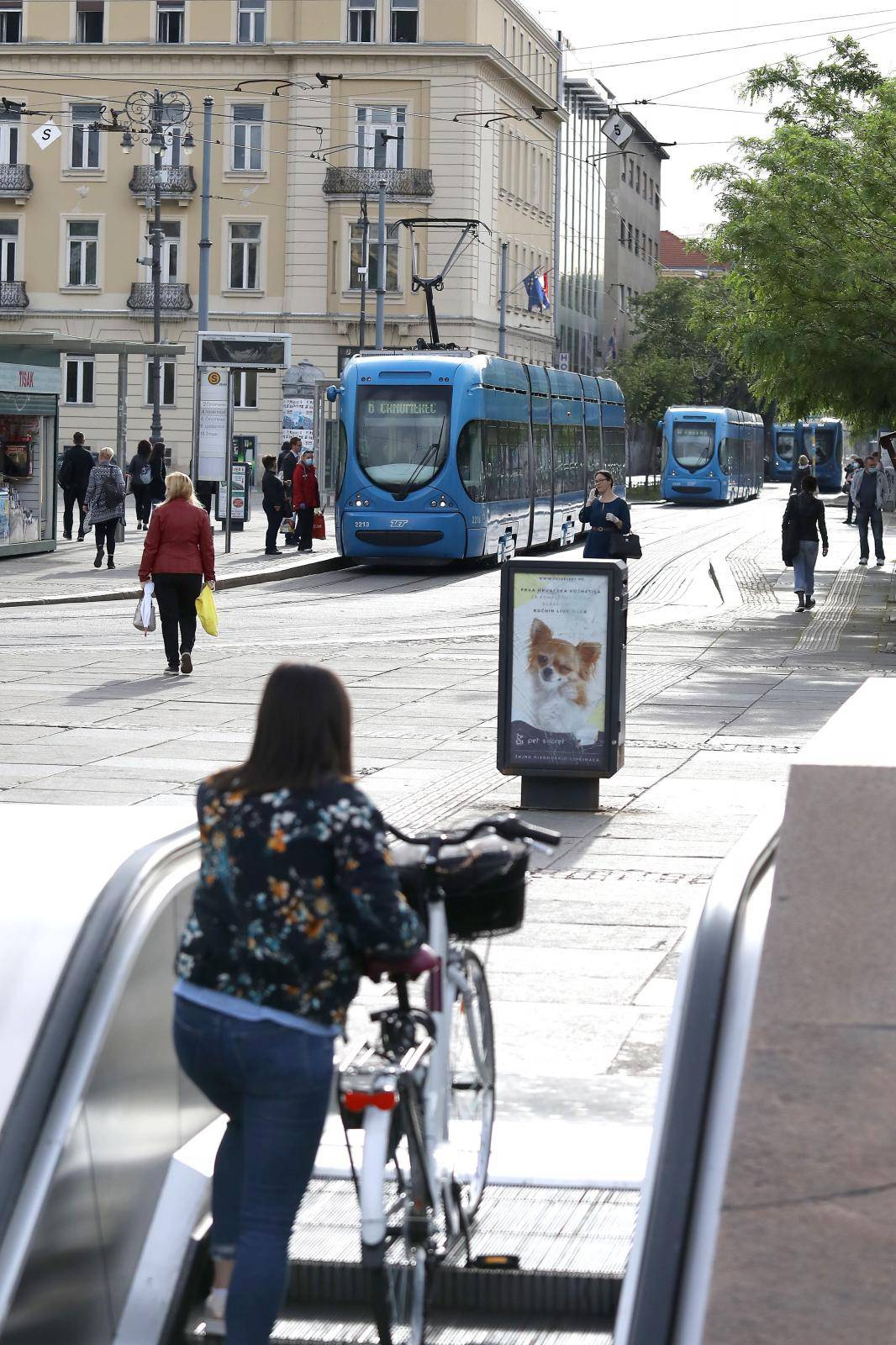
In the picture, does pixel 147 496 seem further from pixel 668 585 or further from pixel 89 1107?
pixel 89 1107

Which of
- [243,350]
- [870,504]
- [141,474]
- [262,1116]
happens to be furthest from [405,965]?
[141,474]

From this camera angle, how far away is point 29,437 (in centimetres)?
3019

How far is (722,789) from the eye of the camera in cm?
1140

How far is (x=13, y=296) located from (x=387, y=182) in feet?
39.9

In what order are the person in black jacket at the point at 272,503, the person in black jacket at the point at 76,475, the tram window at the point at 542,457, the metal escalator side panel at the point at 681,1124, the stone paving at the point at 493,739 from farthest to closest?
the tram window at the point at 542,457
the person in black jacket at the point at 76,475
the person in black jacket at the point at 272,503
the stone paving at the point at 493,739
the metal escalator side panel at the point at 681,1124

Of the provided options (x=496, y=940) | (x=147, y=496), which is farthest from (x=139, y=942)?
(x=147, y=496)

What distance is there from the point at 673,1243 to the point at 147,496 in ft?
111

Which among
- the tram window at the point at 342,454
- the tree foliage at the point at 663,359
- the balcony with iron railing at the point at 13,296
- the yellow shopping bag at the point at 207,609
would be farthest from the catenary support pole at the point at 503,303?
the yellow shopping bag at the point at 207,609

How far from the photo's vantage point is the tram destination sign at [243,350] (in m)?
31.3

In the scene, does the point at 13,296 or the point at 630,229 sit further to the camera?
the point at 630,229

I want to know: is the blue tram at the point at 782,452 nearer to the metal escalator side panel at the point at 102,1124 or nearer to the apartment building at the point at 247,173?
the apartment building at the point at 247,173

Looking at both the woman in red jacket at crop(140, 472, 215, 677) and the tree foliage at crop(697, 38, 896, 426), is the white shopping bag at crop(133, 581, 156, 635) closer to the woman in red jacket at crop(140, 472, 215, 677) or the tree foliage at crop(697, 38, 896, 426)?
the woman in red jacket at crop(140, 472, 215, 677)

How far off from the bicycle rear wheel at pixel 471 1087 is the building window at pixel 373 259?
195 feet

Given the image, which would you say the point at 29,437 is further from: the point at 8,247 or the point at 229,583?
the point at 8,247
